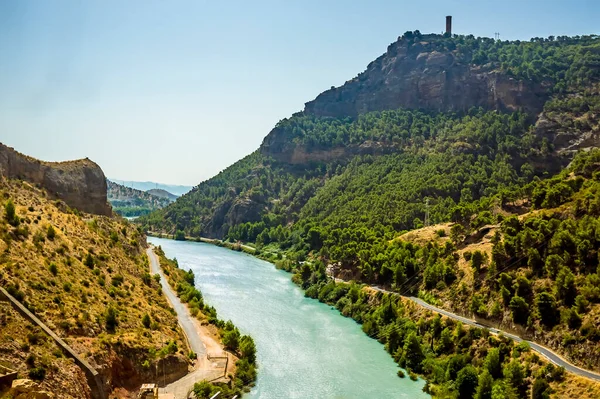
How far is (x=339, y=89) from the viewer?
188m

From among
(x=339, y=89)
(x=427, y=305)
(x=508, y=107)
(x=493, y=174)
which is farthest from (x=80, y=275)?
(x=339, y=89)

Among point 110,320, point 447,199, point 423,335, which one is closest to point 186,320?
point 110,320

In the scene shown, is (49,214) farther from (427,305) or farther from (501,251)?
(501,251)

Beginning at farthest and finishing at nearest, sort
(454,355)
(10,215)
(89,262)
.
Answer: (454,355)
(89,262)
(10,215)

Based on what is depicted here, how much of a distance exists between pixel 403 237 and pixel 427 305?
A: 19945 mm

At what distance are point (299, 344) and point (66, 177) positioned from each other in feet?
117

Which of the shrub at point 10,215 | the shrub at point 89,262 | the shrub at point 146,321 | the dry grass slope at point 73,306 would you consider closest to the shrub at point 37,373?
the dry grass slope at point 73,306

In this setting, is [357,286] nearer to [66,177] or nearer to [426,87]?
[66,177]

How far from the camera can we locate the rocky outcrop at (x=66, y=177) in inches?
2039

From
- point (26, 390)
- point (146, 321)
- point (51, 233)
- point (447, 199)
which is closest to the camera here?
point (26, 390)

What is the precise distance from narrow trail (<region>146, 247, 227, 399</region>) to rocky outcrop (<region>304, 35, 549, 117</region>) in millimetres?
109711

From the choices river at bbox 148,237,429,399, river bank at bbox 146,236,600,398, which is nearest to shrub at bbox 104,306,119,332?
river at bbox 148,237,429,399

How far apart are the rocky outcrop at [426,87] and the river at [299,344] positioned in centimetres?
8658

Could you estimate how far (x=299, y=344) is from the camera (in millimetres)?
51188
